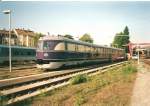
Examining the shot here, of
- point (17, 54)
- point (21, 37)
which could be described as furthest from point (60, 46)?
point (21, 37)

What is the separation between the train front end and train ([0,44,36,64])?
12303 millimetres

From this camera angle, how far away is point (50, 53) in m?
24.7

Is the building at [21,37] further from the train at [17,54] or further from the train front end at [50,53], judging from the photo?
the train front end at [50,53]

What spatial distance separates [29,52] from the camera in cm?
4588

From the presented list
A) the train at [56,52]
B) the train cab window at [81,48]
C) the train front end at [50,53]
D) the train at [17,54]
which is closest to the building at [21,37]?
the train at [17,54]

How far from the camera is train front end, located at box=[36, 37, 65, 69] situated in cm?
2456

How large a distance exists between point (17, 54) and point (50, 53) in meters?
17.3

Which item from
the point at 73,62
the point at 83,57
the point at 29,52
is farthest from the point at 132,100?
the point at 29,52

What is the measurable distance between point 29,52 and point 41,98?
117 feet

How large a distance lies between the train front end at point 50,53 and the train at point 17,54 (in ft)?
40.4

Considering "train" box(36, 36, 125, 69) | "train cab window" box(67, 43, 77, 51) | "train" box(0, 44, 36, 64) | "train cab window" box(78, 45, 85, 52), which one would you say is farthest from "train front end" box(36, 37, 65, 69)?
"train" box(0, 44, 36, 64)

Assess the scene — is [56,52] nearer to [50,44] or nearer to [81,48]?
[50,44]

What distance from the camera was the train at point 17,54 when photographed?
36438mm

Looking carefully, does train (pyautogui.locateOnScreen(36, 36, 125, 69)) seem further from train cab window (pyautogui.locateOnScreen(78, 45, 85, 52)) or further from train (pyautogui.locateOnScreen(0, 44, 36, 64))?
train (pyautogui.locateOnScreen(0, 44, 36, 64))
